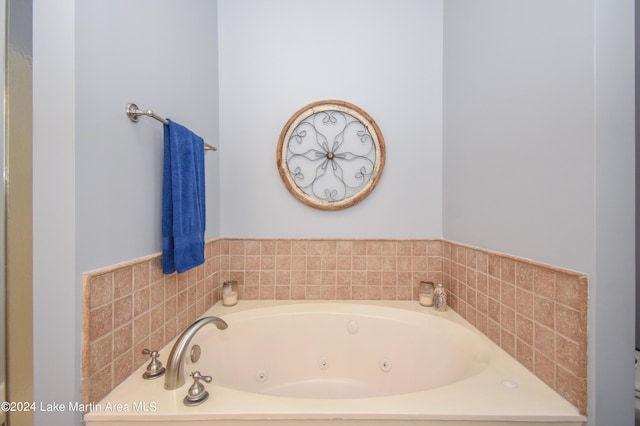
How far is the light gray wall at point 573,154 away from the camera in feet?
2.23

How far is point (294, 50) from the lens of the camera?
5.09ft

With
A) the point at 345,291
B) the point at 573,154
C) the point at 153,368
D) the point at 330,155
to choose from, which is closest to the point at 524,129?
the point at 573,154

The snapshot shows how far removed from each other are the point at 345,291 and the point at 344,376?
1.50 ft

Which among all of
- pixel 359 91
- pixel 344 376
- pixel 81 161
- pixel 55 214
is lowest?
pixel 344 376

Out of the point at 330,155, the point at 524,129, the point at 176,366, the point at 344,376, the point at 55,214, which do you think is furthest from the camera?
the point at 330,155

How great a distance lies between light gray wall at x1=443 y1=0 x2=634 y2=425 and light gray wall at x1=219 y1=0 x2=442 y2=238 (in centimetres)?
44

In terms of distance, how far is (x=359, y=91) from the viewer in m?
1.55

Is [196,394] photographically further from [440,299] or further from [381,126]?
[381,126]

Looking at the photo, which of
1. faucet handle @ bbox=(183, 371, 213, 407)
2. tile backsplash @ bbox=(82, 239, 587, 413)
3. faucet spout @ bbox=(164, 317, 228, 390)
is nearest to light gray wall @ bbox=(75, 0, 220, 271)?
tile backsplash @ bbox=(82, 239, 587, 413)

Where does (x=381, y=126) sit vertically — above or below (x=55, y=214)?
above

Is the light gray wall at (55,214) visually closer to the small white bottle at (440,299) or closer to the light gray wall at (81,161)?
the light gray wall at (81,161)

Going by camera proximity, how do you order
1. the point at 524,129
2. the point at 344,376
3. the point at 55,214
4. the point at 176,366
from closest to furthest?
the point at 55,214, the point at 176,366, the point at 524,129, the point at 344,376

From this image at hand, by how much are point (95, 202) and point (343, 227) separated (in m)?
1.17

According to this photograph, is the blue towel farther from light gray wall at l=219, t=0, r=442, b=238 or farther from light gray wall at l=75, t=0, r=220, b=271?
light gray wall at l=219, t=0, r=442, b=238
